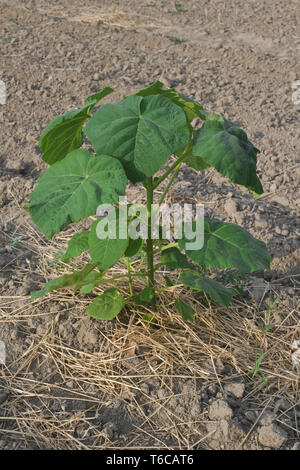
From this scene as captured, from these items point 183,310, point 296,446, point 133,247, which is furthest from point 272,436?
point 133,247

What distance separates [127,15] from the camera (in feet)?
16.1

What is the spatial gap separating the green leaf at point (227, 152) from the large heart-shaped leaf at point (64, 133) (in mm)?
333

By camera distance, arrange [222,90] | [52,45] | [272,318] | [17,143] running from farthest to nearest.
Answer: [52,45] < [222,90] < [17,143] < [272,318]

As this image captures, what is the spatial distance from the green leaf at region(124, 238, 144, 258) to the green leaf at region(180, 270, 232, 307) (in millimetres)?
201

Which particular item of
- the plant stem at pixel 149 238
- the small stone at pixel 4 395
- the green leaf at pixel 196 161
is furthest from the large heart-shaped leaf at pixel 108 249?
the small stone at pixel 4 395

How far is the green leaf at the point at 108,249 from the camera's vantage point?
149cm

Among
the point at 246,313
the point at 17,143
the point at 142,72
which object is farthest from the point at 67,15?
the point at 246,313

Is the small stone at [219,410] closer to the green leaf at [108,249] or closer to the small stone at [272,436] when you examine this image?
the small stone at [272,436]

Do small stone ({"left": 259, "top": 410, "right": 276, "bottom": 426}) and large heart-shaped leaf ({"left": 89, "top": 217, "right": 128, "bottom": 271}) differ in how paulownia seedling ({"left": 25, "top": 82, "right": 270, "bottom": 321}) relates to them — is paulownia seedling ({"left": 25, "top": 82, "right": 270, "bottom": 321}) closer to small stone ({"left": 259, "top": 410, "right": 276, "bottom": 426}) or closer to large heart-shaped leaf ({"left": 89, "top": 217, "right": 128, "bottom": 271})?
large heart-shaped leaf ({"left": 89, "top": 217, "right": 128, "bottom": 271})

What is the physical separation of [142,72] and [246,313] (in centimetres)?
256

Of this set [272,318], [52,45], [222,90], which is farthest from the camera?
[52,45]

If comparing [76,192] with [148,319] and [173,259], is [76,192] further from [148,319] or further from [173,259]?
[148,319]

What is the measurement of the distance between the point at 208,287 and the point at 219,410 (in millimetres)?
393

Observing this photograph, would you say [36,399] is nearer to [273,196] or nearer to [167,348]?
[167,348]
